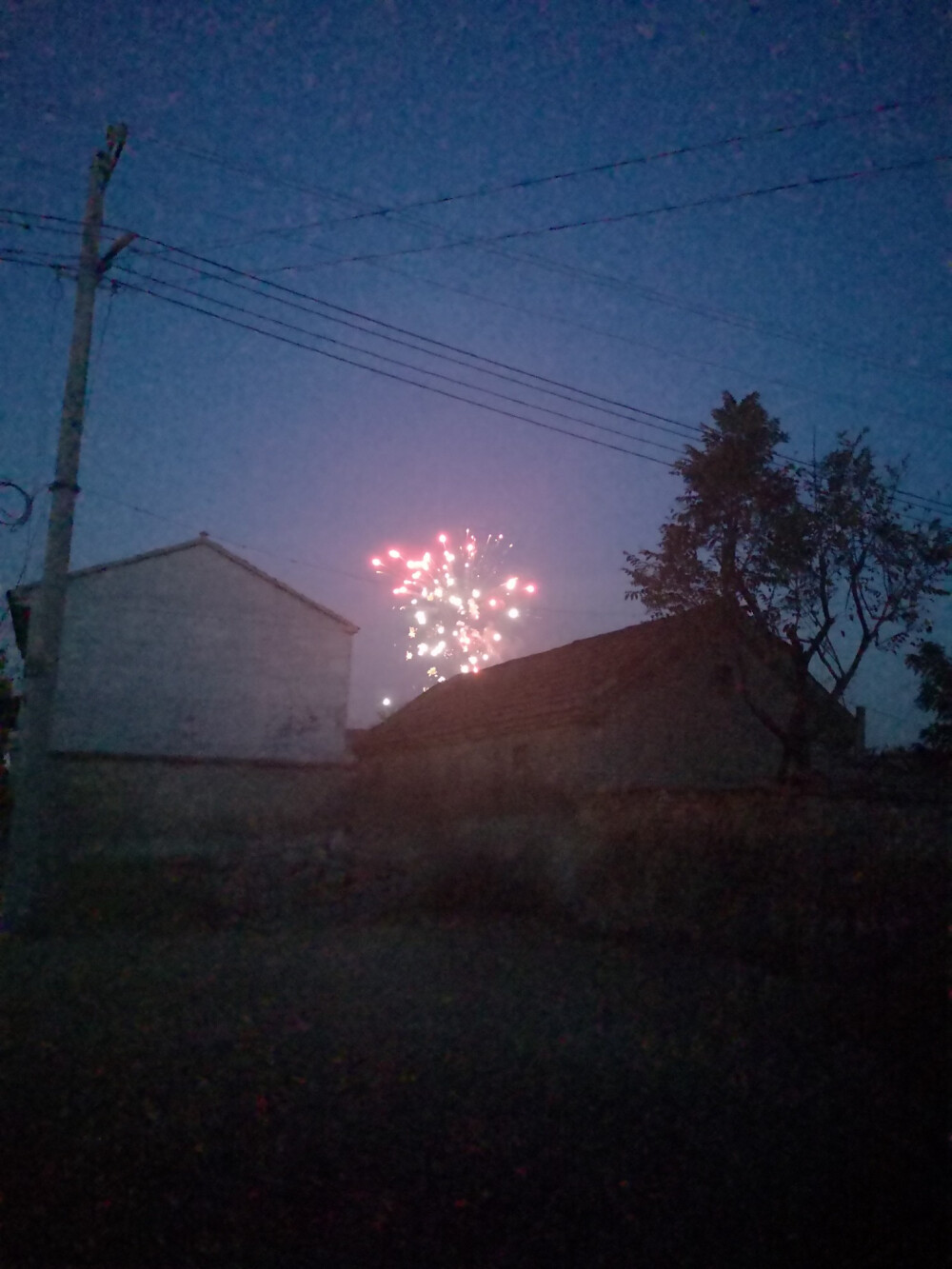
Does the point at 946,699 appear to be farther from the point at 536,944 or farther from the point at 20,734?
the point at 20,734

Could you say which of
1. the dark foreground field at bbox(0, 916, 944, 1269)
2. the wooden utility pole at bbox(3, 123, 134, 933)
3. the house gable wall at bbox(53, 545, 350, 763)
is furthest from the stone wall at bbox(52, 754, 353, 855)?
the dark foreground field at bbox(0, 916, 944, 1269)

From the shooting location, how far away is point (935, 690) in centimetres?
1920

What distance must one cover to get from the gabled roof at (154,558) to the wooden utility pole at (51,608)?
36.8 ft

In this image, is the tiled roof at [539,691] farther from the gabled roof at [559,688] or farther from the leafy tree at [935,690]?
the leafy tree at [935,690]

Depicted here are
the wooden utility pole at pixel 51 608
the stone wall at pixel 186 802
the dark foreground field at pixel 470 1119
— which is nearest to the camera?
the dark foreground field at pixel 470 1119

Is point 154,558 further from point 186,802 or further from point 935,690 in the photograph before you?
point 935,690

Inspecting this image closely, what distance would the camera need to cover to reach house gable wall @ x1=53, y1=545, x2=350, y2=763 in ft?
76.3

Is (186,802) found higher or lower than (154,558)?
lower

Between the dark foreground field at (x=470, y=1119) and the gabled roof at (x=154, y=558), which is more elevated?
the gabled roof at (x=154, y=558)

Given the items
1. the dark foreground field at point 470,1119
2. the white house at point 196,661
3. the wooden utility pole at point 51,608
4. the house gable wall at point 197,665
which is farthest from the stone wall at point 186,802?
the dark foreground field at point 470,1119

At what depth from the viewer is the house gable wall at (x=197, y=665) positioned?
916 inches

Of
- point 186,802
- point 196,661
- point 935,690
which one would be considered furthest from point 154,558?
point 935,690

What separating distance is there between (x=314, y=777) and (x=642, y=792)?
815 cm

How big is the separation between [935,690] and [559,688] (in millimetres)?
7379
